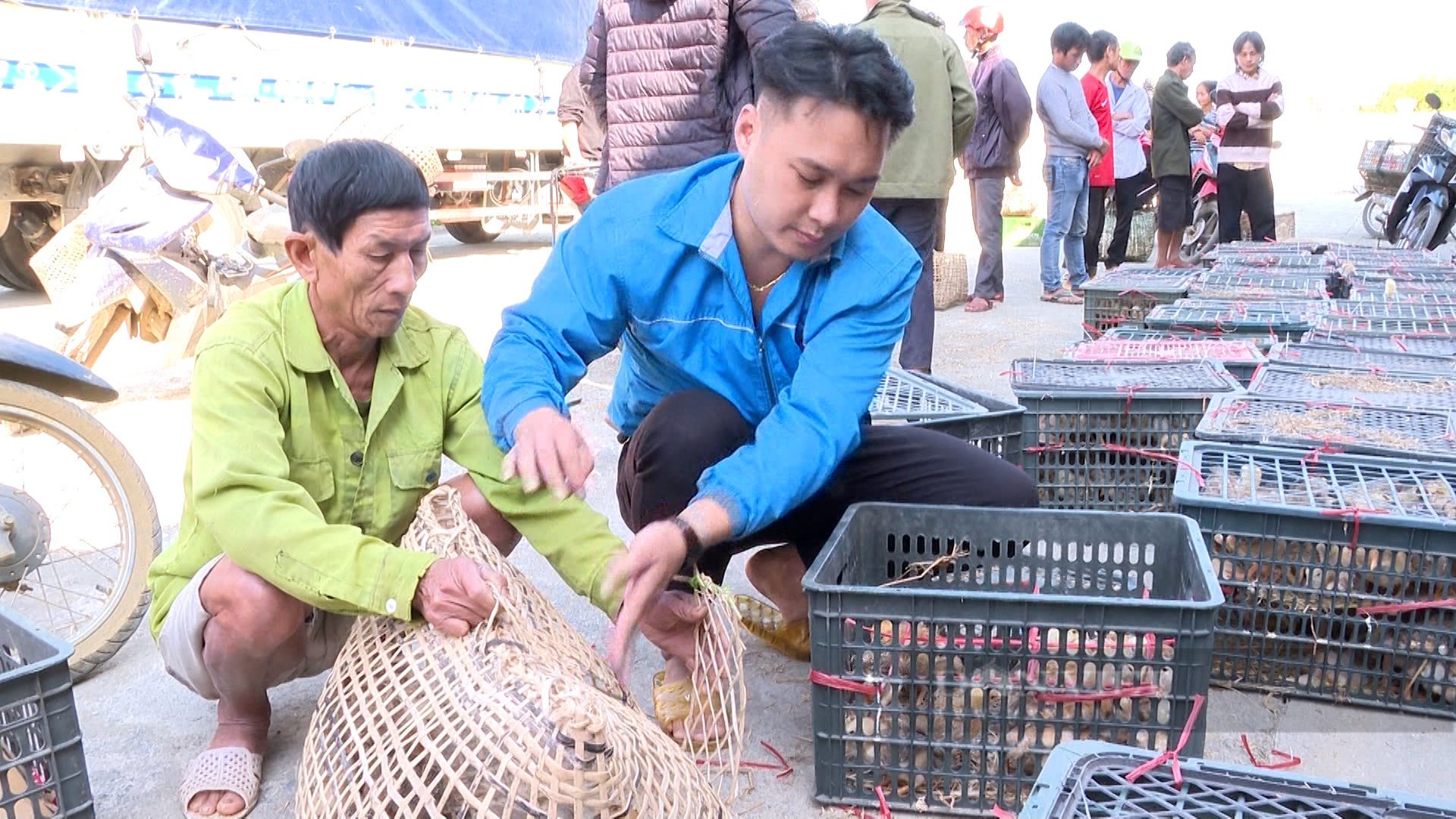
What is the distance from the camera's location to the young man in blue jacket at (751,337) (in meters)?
1.84

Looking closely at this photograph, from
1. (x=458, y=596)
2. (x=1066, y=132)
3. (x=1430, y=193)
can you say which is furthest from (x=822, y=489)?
(x=1430, y=193)

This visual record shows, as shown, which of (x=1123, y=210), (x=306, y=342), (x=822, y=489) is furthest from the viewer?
(x=1123, y=210)

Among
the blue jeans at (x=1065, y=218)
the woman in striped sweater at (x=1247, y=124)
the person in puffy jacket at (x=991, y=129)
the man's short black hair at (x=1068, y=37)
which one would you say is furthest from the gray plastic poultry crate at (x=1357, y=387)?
the woman in striped sweater at (x=1247, y=124)

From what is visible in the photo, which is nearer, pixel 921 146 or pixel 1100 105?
pixel 921 146

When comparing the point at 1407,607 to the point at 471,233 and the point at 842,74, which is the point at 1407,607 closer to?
the point at 842,74

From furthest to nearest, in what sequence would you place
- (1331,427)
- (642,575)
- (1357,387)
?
(1357,387), (1331,427), (642,575)

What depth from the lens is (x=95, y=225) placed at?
15.8 ft

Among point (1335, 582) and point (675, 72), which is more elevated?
point (675, 72)

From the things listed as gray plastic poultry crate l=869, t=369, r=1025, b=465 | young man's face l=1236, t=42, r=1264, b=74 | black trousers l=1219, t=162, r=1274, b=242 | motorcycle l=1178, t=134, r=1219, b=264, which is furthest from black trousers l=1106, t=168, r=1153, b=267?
gray plastic poultry crate l=869, t=369, r=1025, b=465

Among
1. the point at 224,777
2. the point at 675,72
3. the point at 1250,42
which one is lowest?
the point at 224,777

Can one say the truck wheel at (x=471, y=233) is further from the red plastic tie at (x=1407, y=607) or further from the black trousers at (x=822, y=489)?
the red plastic tie at (x=1407, y=607)

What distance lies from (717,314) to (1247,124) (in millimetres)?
6961

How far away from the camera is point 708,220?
2.09m

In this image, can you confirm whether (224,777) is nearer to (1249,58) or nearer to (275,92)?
(275,92)
